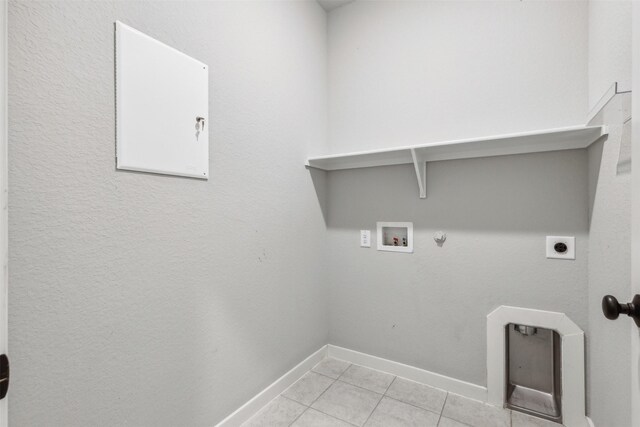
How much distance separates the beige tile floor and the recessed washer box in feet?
2.88

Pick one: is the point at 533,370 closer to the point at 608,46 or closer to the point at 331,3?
the point at 608,46

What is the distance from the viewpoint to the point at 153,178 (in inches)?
44.9

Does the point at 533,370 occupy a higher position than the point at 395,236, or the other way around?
the point at 395,236

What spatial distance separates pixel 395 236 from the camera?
201 centimetres

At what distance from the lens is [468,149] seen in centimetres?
163

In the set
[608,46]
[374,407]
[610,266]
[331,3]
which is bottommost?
[374,407]

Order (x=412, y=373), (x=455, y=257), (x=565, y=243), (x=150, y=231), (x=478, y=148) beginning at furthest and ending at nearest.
Answer: (x=412, y=373) < (x=455, y=257) < (x=478, y=148) < (x=565, y=243) < (x=150, y=231)

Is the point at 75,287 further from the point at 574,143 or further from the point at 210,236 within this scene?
the point at 574,143

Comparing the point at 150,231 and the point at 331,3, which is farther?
the point at 331,3

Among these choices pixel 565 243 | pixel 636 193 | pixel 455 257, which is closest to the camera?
pixel 636 193

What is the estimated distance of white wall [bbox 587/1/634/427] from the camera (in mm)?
1019

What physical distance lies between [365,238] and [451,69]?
123 centimetres

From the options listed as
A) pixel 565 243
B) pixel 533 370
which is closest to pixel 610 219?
pixel 565 243

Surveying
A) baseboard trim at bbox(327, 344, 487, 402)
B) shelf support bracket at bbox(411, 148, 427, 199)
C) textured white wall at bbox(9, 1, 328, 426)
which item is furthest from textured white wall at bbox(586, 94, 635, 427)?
textured white wall at bbox(9, 1, 328, 426)
